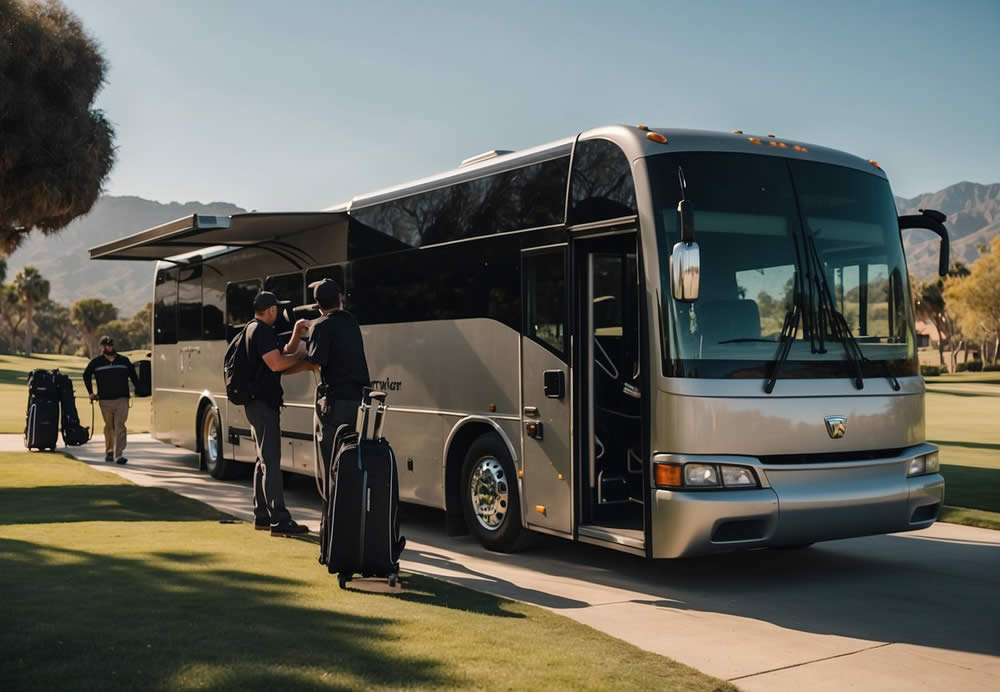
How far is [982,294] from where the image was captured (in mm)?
77312

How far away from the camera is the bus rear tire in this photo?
15289 mm

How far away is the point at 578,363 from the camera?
8344 mm

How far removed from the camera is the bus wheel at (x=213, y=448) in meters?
15.3

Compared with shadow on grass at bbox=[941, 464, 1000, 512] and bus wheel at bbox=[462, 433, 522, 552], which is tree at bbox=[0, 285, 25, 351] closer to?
shadow on grass at bbox=[941, 464, 1000, 512]

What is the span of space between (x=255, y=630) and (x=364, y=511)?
1.56m

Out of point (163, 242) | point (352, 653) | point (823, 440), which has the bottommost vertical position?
point (352, 653)

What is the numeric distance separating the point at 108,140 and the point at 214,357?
685 cm

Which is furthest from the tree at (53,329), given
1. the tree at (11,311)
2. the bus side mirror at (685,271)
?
the bus side mirror at (685,271)

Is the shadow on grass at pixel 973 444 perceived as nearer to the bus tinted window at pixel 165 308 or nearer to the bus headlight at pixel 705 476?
the bus tinted window at pixel 165 308

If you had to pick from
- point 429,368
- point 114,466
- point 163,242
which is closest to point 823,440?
point 429,368

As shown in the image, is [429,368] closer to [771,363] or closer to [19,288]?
[771,363]

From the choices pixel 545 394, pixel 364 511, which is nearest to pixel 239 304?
pixel 545 394

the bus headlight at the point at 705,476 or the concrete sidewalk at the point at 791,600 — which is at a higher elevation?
the bus headlight at the point at 705,476

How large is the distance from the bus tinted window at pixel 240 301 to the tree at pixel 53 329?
12314cm
